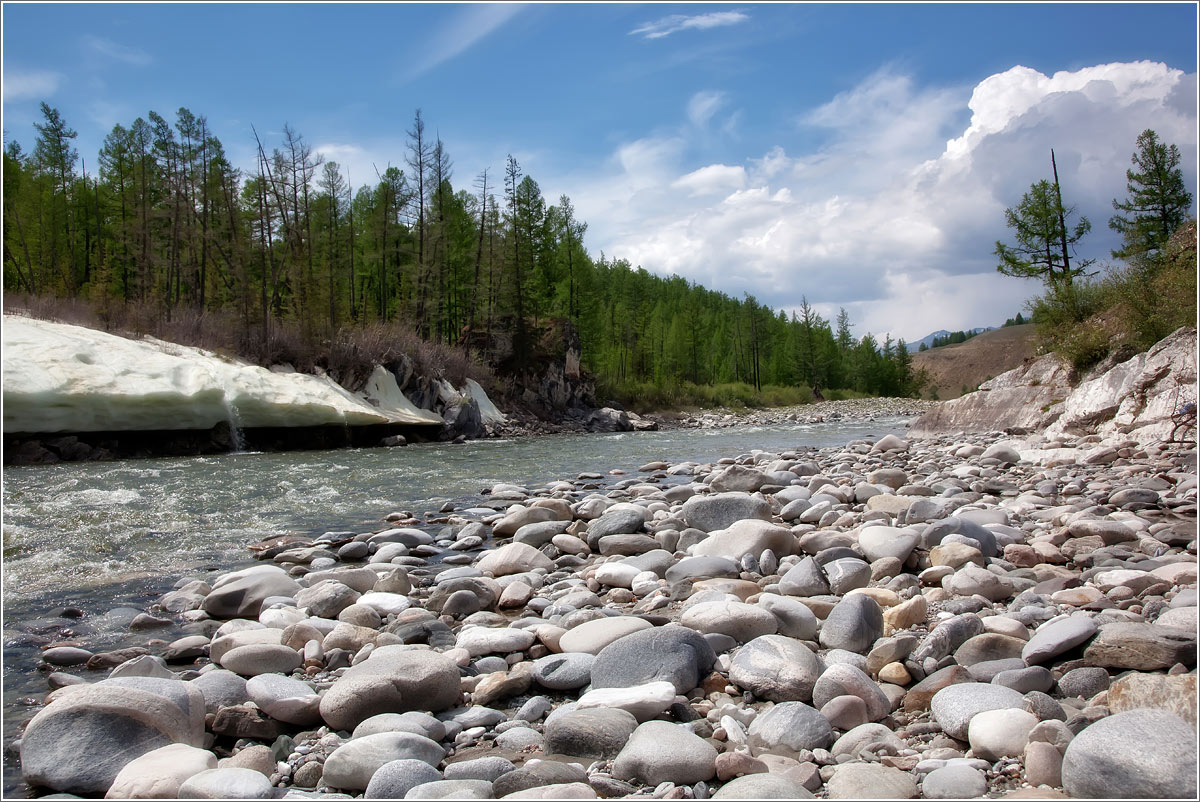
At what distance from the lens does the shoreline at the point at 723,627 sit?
7.89ft

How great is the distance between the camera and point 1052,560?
15.2 feet

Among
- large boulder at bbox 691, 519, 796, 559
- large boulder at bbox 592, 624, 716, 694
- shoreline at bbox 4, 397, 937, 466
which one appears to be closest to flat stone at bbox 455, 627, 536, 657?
large boulder at bbox 592, 624, 716, 694

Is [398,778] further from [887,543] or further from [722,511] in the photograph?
[722,511]

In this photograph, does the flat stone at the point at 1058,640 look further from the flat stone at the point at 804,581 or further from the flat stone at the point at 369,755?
the flat stone at the point at 369,755

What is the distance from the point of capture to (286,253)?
2975cm

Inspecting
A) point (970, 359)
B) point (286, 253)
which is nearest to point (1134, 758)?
point (286, 253)

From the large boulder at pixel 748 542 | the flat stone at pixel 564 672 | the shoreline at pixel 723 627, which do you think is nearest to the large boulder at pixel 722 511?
the shoreline at pixel 723 627

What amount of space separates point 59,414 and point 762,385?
65603mm

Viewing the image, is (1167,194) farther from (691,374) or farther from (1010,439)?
(691,374)

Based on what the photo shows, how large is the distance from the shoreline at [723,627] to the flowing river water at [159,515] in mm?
348

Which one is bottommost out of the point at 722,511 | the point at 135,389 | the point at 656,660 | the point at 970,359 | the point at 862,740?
the point at 862,740

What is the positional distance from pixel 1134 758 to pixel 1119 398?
1080 cm

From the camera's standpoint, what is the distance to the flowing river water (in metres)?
4.02

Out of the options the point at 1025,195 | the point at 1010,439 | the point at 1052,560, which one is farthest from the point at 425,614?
the point at 1025,195
